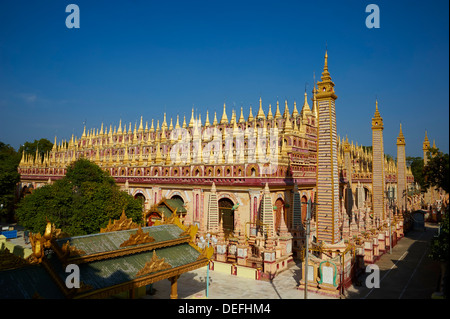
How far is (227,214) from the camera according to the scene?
1266 inches

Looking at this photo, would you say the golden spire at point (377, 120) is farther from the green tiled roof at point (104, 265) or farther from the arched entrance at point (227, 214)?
the green tiled roof at point (104, 265)

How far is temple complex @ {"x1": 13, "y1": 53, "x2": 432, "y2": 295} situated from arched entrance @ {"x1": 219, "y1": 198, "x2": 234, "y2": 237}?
0.10 meters

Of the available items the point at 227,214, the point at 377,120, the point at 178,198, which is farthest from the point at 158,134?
the point at 377,120

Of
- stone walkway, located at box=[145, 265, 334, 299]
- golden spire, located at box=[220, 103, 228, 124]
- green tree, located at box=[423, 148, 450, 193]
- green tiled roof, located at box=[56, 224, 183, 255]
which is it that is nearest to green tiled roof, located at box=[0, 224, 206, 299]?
green tiled roof, located at box=[56, 224, 183, 255]

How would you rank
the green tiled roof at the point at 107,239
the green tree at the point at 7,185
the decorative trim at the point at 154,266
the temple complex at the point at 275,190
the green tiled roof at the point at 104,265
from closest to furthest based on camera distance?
the green tiled roof at the point at 104,265 < the green tiled roof at the point at 107,239 < the decorative trim at the point at 154,266 < the temple complex at the point at 275,190 < the green tree at the point at 7,185

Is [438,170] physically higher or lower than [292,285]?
higher

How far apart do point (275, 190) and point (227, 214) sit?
5412 millimetres

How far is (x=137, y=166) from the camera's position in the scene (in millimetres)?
41500

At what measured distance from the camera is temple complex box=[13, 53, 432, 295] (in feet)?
73.7

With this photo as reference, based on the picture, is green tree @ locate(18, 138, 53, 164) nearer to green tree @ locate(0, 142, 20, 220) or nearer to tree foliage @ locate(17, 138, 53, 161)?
tree foliage @ locate(17, 138, 53, 161)

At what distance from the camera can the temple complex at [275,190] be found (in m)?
22.5

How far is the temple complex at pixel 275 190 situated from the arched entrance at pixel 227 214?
99 mm

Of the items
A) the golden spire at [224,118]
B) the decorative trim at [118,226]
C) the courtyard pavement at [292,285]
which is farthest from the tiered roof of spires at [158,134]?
the decorative trim at [118,226]

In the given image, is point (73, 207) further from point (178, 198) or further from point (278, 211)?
point (278, 211)
